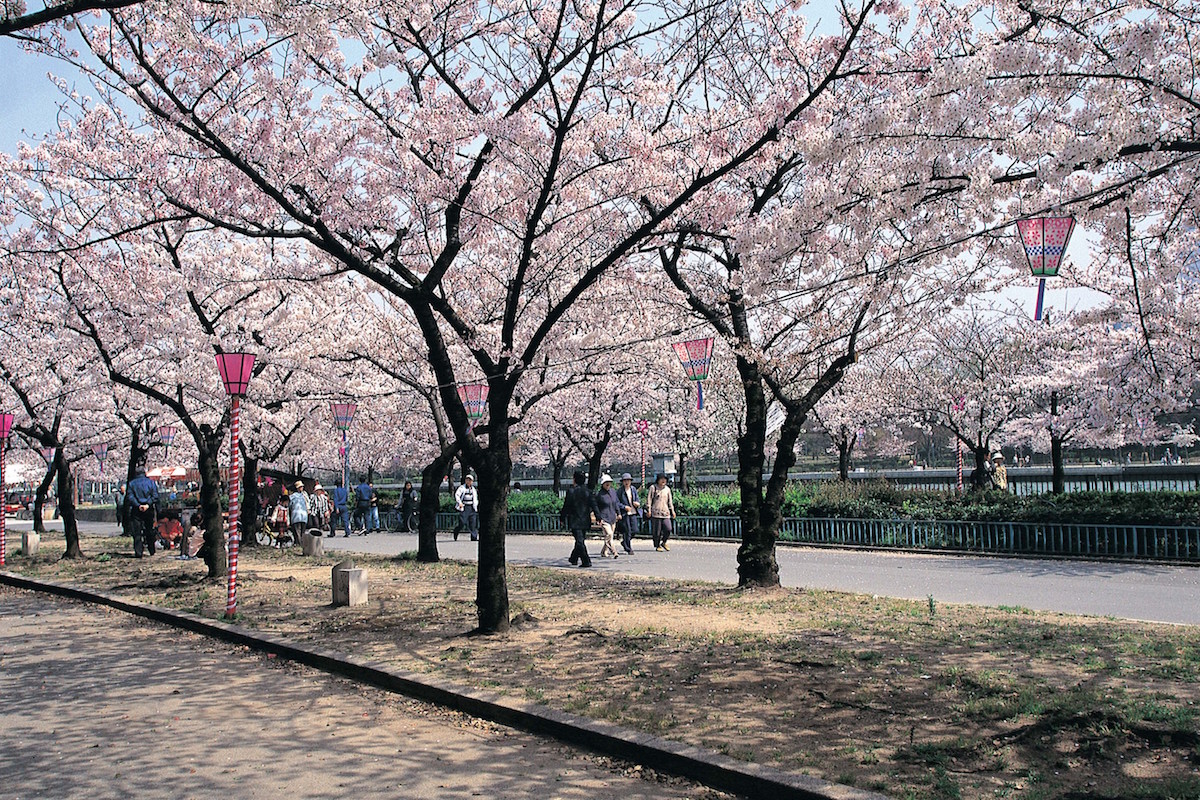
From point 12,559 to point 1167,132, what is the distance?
82.0 feet

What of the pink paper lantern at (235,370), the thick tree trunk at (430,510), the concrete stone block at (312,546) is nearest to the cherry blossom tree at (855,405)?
the thick tree trunk at (430,510)

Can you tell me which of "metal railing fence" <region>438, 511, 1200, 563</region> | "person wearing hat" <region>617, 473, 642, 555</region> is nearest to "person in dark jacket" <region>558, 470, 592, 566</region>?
"person wearing hat" <region>617, 473, 642, 555</region>

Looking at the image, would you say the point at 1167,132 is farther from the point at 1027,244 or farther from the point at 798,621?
the point at 798,621

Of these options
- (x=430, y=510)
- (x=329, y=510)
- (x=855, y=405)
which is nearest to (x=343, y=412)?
(x=430, y=510)

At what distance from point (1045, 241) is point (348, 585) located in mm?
9006

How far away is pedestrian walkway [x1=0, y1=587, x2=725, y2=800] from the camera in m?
5.14

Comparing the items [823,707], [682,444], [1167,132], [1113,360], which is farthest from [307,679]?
[682,444]

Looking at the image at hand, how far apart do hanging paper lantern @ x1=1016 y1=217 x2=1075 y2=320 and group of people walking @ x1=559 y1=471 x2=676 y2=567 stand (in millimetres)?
10297

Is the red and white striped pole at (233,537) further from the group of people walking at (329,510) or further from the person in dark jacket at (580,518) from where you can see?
the group of people walking at (329,510)

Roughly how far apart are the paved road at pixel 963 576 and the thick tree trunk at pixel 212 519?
5.99 m

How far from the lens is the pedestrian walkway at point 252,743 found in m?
5.14

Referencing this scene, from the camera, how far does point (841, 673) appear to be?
705 cm

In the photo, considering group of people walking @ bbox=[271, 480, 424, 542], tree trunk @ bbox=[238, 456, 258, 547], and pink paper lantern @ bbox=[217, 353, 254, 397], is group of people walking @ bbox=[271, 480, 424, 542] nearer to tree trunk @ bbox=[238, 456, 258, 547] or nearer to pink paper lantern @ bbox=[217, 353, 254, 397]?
tree trunk @ bbox=[238, 456, 258, 547]

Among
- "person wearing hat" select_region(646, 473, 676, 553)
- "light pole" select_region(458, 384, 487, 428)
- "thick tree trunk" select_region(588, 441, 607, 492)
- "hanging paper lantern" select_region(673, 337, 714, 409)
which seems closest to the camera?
"hanging paper lantern" select_region(673, 337, 714, 409)
